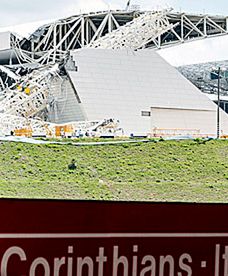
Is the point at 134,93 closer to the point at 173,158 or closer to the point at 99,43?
the point at 99,43

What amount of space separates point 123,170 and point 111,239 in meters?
1.43

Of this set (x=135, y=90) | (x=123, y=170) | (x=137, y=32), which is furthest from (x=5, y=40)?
(x=137, y=32)

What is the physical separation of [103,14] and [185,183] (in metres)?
1.42

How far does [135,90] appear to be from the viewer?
4445 mm

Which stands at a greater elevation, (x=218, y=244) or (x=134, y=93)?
(x=134, y=93)

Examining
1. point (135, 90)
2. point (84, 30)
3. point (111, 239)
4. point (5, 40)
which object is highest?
point (84, 30)

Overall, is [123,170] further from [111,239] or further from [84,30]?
[84,30]

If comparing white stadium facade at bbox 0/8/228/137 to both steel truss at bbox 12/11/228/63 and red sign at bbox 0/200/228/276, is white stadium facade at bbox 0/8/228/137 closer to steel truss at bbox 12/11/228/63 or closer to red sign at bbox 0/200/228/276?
steel truss at bbox 12/11/228/63

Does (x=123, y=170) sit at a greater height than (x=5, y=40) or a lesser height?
lesser

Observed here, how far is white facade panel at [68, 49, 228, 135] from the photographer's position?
3.80 metres

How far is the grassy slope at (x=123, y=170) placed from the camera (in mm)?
2086

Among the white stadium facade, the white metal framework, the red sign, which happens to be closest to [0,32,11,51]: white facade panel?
the white stadium facade

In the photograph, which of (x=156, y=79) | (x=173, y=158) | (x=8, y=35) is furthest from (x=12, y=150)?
(x=156, y=79)

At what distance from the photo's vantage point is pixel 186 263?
3.52ft
